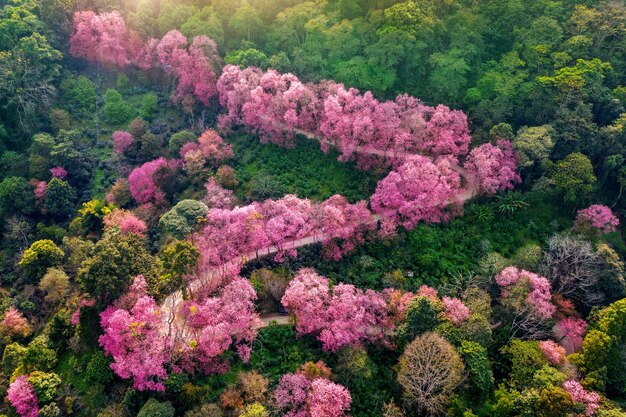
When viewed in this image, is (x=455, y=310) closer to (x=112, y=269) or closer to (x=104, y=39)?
(x=112, y=269)

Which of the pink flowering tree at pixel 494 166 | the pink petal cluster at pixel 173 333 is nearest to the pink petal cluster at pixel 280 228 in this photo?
the pink petal cluster at pixel 173 333

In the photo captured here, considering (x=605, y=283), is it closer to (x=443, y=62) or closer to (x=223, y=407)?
(x=443, y=62)

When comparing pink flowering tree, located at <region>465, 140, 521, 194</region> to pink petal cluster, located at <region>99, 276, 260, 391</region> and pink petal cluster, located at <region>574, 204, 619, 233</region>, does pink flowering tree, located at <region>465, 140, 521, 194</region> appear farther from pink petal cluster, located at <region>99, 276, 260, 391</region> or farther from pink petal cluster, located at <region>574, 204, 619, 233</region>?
pink petal cluster, located at <region>99, 276, 260, 391</region>

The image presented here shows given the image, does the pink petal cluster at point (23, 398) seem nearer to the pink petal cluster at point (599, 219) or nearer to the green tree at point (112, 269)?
the green tree at point (112, 269)

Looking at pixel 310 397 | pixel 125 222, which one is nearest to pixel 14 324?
pixel 125 222

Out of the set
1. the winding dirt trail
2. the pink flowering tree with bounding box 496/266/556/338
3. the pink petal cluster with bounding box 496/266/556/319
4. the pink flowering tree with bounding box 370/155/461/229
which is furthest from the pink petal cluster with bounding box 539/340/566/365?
the winding dirt trail

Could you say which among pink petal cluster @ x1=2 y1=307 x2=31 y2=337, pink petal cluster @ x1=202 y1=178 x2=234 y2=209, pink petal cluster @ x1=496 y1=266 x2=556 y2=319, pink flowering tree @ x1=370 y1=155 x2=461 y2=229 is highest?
pink flowering tree @ x1=370 y1=155 x2=461 y2=229
